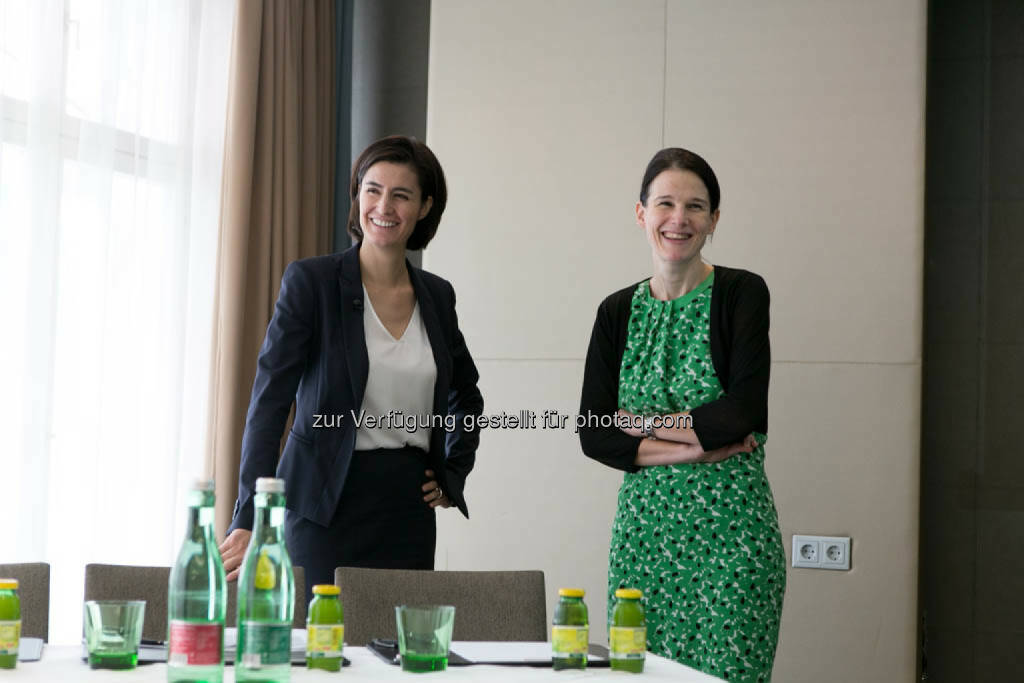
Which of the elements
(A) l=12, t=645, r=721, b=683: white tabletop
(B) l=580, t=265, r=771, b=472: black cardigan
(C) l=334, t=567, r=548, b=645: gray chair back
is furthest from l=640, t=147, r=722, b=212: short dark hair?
(A) l=12, t=645, r=721, b=683: white tabletop

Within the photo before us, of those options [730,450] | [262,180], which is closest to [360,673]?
[730,450]

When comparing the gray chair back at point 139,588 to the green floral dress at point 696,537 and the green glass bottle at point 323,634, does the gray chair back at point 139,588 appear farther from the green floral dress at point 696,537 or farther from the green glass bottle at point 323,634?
the green floral dress at point 696,537

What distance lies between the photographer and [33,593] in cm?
215

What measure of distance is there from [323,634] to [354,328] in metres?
1.23

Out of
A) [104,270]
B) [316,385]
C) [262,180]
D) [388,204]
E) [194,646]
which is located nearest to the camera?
[194,646]

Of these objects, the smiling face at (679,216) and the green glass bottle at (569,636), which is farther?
the smiling face at (679,216)

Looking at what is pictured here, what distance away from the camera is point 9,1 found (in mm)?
3227

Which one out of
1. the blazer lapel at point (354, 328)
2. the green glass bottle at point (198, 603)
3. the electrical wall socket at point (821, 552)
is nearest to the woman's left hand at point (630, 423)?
the blazer lapel at point (354, 328)

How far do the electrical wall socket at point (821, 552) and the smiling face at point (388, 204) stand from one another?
170 cm

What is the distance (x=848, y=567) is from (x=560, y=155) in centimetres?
173

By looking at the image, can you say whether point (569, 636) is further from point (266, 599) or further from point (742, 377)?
point (742, 377)

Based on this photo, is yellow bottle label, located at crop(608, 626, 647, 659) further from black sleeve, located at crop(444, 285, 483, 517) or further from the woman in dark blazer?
black sleeve, located at crop(444, 285, 483, 517)

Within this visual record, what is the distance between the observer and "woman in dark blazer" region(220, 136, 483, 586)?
2701 mm

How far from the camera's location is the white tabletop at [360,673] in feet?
5.14
